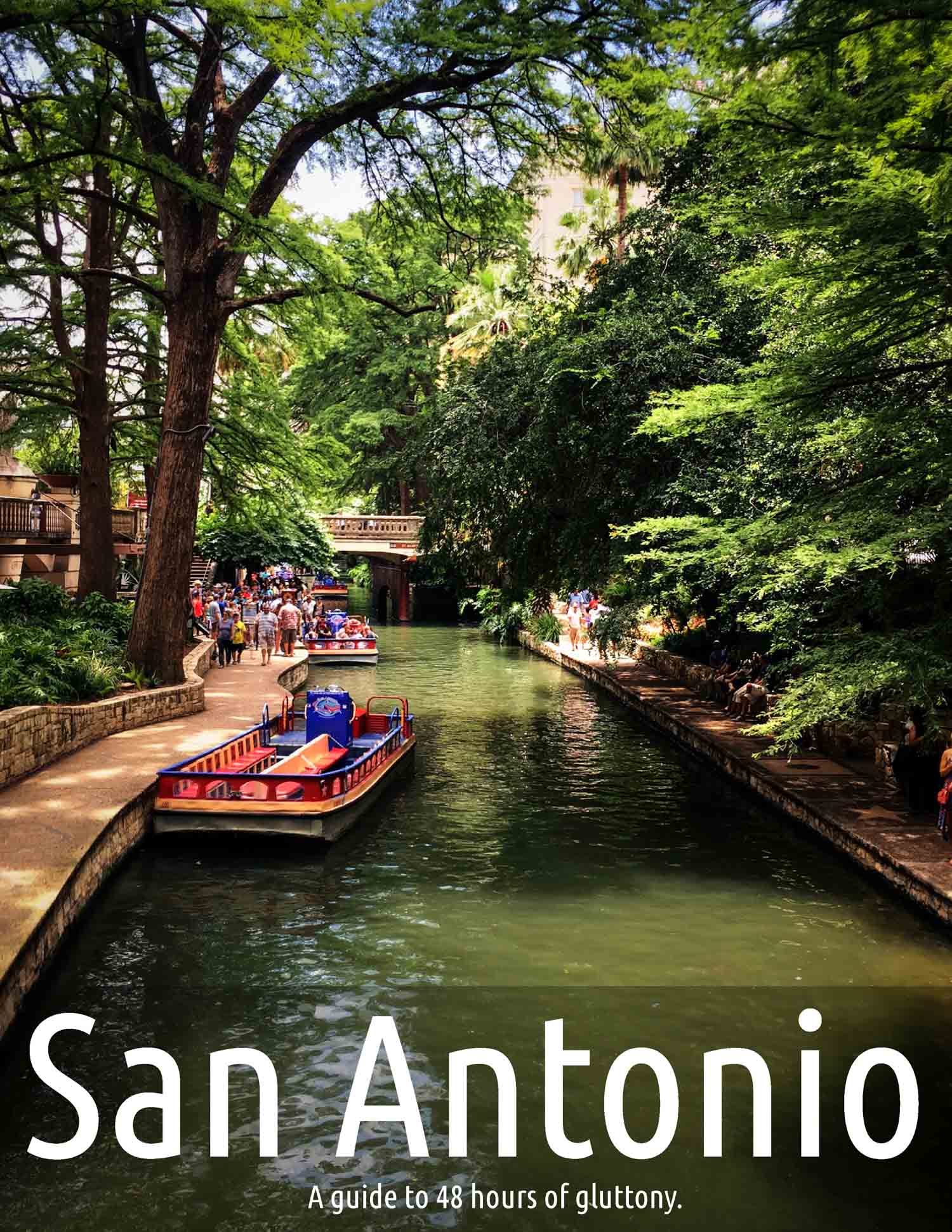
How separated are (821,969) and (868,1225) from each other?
148 inches

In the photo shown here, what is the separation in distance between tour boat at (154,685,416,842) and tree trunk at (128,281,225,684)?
432 centimetres

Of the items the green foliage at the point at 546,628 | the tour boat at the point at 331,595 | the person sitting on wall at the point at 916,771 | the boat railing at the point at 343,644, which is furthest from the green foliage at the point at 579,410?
the tour boat at the point at 331,595

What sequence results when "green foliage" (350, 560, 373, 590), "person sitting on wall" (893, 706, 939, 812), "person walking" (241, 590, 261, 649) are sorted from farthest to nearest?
1. "green foliage" (350, 560, 373, 590)
2. "person walking" (241, 590, 261, 649)
3. "person sitting on wall" (893, 706, 939, 812)

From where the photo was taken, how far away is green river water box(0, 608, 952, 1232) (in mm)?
6496

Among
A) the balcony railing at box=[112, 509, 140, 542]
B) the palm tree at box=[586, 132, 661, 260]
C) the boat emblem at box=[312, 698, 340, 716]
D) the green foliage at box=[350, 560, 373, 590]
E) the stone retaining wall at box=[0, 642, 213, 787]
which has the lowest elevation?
the stone retaining wall at box=[0, 642, 213, 787]

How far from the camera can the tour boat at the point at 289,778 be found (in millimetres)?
13312

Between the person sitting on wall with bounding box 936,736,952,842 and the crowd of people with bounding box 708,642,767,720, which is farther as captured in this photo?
the crowd of people with bounding box 708,642,767,720

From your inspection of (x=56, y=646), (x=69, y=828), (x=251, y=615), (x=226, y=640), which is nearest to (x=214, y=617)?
(x=251, y=615)

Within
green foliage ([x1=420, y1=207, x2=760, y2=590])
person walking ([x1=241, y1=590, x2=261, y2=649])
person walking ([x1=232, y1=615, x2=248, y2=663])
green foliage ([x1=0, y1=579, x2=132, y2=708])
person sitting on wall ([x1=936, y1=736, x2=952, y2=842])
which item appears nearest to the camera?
person sitting on wall ([x1=936, y1=736, x2=952, y2=842])

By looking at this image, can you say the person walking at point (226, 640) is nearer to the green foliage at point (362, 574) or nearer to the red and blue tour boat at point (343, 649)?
the red and blue tour boat at point (343, 649)

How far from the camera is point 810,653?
43.7 feet

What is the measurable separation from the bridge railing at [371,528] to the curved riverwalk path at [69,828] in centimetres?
3415

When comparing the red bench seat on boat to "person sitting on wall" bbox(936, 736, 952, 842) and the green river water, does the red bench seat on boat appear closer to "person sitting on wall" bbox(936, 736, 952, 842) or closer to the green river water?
the green river water

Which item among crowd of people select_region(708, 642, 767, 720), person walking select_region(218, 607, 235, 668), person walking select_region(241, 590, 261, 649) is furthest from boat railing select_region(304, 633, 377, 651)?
crowd of people select_region(708, 642, 767, 720)
